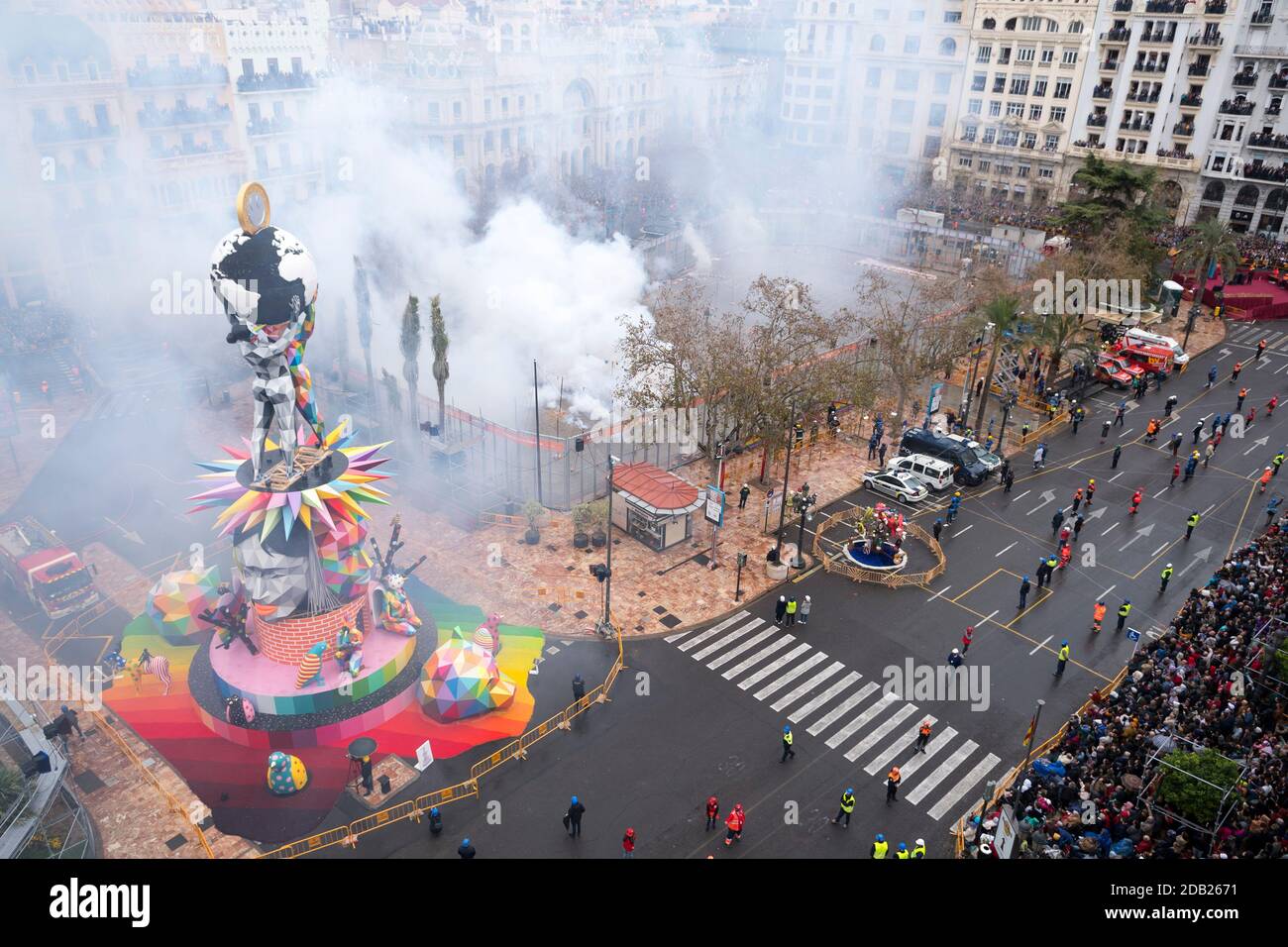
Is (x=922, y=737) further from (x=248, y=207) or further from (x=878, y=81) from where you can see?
(x=878, y=81)

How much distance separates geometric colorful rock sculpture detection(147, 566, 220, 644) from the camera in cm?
3169

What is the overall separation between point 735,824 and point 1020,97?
86.0 m

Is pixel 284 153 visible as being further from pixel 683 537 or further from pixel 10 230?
pixel 683 537

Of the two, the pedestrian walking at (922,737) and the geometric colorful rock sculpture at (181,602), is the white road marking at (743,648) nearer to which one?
the pedestrian walking at (922,737)

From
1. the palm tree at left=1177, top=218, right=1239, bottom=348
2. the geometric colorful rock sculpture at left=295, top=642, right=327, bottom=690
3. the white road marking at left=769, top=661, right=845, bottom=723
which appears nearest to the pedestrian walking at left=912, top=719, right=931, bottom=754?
the white road marking at left=769, top=661, right=845, bottom=723

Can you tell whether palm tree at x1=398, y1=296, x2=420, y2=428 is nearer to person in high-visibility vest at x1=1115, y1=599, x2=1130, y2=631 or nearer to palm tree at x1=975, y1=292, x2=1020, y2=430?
palm tree at x1=975, y1=292, x2=1020, y2=430

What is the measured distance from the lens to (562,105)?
95188 millimetres

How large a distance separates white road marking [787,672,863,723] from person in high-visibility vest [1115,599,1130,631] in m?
10.0

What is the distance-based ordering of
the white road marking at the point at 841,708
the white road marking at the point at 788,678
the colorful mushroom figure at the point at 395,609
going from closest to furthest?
the white road marking at the point at 841,708 → the colorful mushroom figure at the point at 395,609 → the white road marking at the point at 788,678

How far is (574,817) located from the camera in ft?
81.3

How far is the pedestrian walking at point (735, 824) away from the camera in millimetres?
24750

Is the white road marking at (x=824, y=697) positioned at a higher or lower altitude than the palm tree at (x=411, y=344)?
lower

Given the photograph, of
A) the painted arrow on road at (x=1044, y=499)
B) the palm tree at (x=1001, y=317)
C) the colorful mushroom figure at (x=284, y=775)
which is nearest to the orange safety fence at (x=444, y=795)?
the colorful mushroom figure at (x=284, y=775)

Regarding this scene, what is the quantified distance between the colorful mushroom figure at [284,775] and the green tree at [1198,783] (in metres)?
22.6
